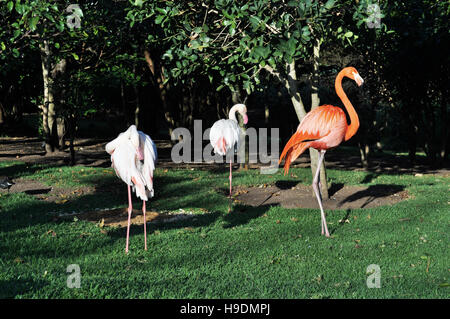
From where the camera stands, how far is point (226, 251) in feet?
27.8

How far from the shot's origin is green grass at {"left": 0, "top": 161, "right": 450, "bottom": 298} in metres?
6.44

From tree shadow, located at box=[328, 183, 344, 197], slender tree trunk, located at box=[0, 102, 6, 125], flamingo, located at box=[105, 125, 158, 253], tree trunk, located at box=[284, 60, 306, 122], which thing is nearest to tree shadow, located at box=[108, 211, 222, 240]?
flamingo, located at box=[105, 125, 158, 253]

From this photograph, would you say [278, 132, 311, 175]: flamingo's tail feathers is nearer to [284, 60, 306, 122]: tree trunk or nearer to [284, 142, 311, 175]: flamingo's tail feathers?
[284, 142, 311, 175]: flamingo's tail feathers

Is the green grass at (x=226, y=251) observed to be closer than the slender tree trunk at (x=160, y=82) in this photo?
Yes

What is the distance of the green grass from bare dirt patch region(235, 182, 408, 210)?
1.79ft

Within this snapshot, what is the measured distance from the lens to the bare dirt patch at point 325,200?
12547mm

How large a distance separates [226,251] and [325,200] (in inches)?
202

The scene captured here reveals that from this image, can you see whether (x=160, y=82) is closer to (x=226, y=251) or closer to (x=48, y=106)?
(x=48, y=106)

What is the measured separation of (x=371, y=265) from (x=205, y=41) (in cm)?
508

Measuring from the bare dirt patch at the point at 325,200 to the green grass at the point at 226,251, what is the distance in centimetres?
55

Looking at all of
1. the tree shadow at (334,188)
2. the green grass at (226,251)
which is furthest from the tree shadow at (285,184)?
the green grass at (226,251)

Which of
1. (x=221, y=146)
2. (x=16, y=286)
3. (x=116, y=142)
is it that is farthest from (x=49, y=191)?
(x=16, y=286)

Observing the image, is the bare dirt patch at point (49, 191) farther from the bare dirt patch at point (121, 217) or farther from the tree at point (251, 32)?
the tree at point (251, 32)
